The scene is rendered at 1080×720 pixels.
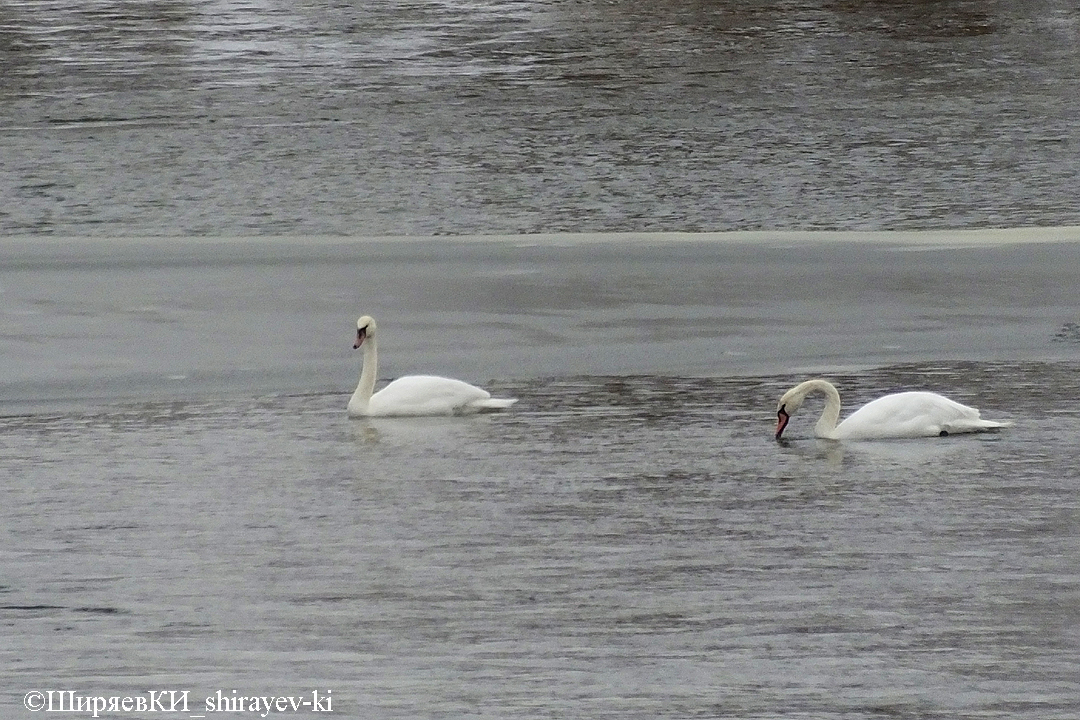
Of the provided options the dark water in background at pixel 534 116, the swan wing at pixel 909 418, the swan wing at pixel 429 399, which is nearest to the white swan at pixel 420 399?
the swan wing at pixel 429 399

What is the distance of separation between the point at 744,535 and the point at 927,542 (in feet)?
1.92

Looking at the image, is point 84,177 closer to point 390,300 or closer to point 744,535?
point 390,300

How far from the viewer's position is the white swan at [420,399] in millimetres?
9828

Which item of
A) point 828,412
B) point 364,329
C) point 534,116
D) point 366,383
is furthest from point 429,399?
point 534,116

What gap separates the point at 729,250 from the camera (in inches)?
534

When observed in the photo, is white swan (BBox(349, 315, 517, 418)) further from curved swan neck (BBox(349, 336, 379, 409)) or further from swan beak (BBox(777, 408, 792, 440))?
swan beak (BBox(777, 408, 792, 440))

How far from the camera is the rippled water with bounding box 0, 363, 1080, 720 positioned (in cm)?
607

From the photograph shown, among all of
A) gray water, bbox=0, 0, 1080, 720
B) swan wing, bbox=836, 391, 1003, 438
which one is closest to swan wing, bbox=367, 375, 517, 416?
gray water, bbox=0, 0, 1080, 720

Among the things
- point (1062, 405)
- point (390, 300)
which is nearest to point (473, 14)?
point (390, 300)

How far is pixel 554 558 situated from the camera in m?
7.32

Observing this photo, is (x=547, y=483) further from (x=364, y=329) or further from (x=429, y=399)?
(x=364, y=329)

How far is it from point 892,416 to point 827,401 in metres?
0.26

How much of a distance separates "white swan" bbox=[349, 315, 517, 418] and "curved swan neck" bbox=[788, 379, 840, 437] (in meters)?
1.35

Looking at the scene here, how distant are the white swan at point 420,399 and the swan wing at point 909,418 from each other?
5.13 ft
